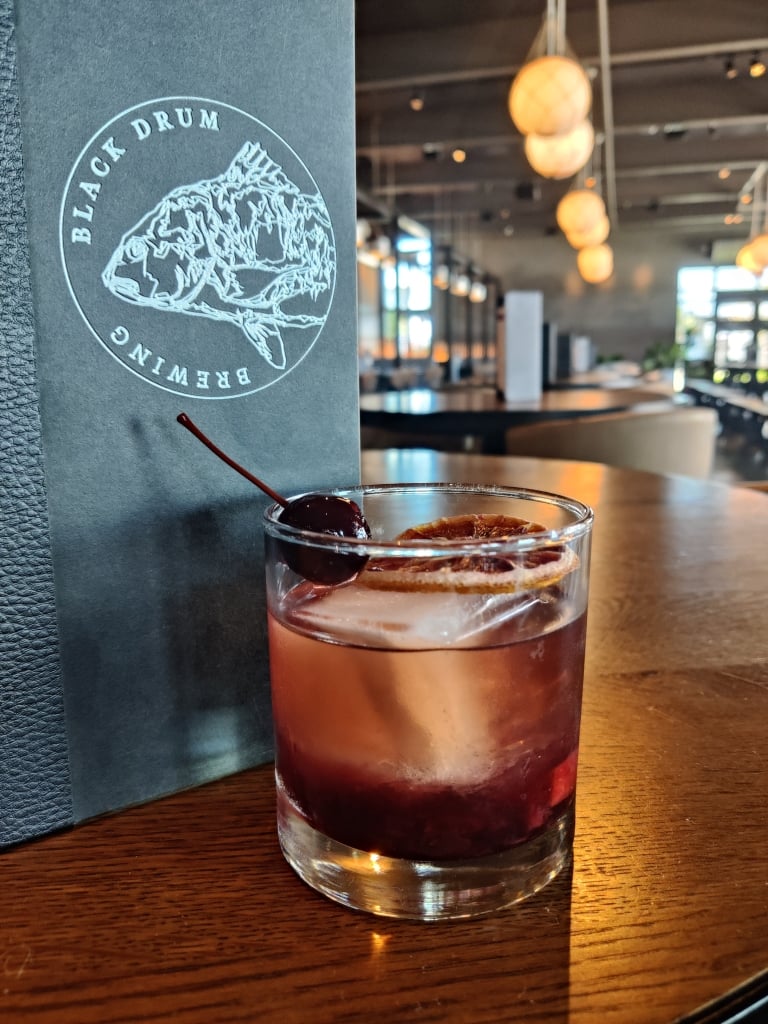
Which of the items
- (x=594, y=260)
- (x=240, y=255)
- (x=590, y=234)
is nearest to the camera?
(x=240, y=255)

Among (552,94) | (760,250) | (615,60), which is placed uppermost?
(615,60)

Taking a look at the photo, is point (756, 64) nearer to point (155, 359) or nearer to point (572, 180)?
point (572, 180)

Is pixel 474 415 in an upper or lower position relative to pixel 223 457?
lower

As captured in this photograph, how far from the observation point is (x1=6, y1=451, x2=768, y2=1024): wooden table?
34 cm

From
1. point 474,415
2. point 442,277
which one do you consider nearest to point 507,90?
point 474,415

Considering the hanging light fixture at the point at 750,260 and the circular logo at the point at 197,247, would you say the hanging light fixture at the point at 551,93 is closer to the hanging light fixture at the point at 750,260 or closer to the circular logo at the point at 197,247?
the circular logo at the point at 197,247

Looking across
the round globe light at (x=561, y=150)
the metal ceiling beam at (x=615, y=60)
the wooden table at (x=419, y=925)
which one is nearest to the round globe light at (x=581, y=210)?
the metal ceiling beam at (x=615, y=60)

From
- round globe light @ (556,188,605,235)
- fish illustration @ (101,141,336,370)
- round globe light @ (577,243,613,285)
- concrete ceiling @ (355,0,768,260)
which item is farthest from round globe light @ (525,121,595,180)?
round globe light @ (577,243,613,285)

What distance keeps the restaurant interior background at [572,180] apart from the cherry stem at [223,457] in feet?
2.04

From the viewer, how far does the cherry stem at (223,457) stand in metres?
0.45

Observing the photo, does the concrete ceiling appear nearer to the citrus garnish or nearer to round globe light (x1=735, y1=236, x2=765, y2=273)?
round globe light (x1=735, y1=236, x2=765, y2=273)

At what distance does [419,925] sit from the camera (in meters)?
0.39

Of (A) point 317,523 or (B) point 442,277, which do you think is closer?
(A) point 317,523

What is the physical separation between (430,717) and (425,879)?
7 cm
